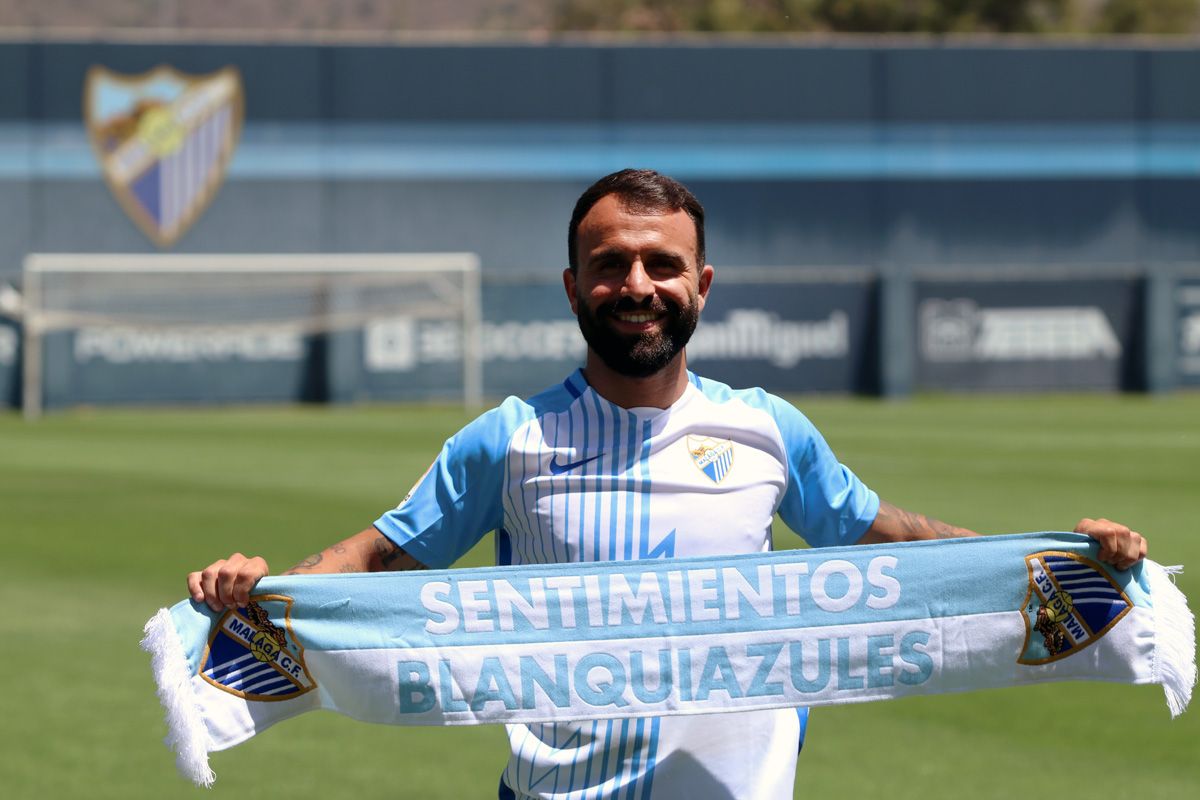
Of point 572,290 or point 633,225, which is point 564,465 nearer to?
point 572,290

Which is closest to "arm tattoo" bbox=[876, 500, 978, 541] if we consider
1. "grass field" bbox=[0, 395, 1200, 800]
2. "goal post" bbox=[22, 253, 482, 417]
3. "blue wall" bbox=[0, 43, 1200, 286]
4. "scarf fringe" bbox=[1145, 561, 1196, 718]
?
"scarf fringe" bbox=[1145, 561, 1196, 718]

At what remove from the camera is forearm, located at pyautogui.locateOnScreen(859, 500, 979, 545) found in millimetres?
3873

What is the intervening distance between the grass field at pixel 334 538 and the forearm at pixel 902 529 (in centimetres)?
236

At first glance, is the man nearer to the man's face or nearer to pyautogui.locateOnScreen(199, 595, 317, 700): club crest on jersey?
the man's face

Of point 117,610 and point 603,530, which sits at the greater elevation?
point 603,530

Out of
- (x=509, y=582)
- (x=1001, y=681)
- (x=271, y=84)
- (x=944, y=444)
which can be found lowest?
(x=944, y=444)

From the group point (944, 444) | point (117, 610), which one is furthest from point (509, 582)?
point (944, 444)

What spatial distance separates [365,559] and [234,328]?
106ft

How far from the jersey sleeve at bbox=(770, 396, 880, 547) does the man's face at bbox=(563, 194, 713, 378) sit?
0.33m

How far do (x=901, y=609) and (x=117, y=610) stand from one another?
271 inches

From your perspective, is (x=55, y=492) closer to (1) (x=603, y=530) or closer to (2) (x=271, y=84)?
(1) (x=603, y=530)

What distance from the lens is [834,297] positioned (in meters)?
36.6

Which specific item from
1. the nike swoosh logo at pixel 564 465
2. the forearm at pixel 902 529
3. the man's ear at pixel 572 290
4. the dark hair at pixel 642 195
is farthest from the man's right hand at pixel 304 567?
the forearm at pixel 902 529

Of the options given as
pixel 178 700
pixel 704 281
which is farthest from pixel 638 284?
pixel 178 700
